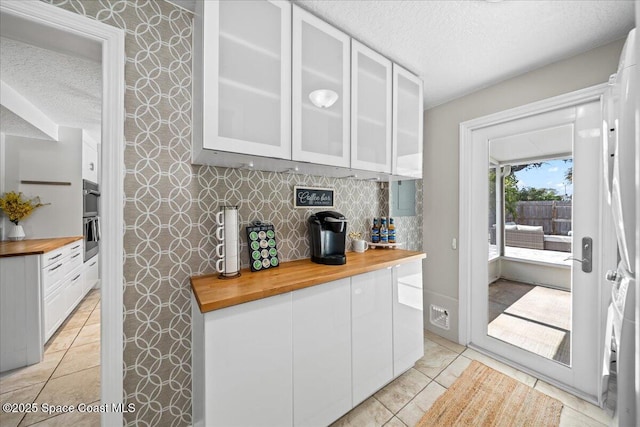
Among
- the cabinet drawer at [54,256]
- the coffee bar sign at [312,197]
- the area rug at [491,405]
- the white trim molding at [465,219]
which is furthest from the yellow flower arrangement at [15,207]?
the white trim molding at [465,219]

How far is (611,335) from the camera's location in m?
1.29

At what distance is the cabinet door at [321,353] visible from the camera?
1269 mm

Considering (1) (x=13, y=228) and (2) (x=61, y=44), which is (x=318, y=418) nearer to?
(2) (x=61, y=44)

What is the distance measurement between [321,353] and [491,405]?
1.32m

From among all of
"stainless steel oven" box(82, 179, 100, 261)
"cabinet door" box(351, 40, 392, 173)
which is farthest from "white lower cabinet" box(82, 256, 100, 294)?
"cabinet door" box(351, 40, 392, 173)

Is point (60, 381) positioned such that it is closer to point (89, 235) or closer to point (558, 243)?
point (89, 235)

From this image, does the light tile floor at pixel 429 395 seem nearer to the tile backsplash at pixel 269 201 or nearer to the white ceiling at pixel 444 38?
the tile backsplash at pixel 269 201

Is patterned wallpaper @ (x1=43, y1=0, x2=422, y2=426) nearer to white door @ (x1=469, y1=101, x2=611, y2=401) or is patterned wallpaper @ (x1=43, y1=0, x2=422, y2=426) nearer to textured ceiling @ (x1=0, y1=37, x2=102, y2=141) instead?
textured ceiling @ (x1=0, y1=37, x2=102, y2=141)

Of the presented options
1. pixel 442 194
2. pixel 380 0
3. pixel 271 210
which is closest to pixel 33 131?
pixel 271 210

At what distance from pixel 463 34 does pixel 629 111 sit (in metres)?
0.99

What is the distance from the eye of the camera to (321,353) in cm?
135

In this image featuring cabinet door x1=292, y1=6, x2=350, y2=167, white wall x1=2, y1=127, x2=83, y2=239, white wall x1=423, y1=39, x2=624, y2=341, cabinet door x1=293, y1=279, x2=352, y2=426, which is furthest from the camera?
white wall x1=2, y1=127, x2=83, y2=239

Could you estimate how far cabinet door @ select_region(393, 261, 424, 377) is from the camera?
1793mm

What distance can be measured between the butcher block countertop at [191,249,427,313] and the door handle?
1.24 metres
